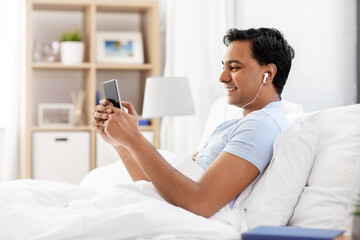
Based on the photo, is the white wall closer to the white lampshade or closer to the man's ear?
the white lampshade

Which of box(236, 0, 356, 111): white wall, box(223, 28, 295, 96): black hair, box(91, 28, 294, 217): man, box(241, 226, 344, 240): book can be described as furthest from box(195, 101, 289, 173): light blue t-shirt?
box(236, 0, 356, 111): white wall

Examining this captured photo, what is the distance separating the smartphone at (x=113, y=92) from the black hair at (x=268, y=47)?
1.38 feet

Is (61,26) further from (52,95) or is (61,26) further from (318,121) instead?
(318,121)

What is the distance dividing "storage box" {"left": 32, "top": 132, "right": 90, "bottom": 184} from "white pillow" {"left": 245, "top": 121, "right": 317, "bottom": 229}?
2.56m

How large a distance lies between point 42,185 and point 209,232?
828mm

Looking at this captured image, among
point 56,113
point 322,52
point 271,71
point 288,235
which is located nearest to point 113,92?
point 271,71

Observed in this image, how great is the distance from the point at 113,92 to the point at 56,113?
2.62 meters

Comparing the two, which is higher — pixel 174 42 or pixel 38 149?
pixel 174 42

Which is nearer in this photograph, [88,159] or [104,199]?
[104,199]

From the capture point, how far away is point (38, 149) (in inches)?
157

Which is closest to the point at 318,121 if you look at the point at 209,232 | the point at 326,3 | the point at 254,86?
the point at 254,86

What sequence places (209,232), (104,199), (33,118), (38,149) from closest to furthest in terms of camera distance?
(209,232), (104,199), (38,149), (33,118)

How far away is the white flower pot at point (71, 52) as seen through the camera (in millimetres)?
4090

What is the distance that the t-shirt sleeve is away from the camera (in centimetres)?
162
